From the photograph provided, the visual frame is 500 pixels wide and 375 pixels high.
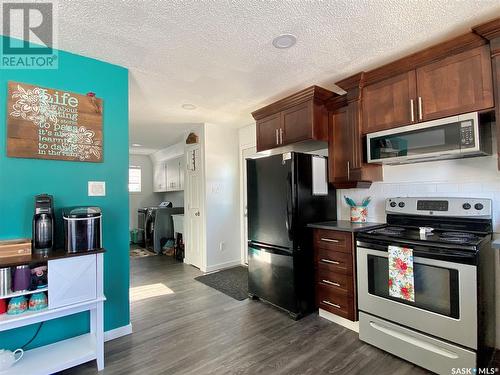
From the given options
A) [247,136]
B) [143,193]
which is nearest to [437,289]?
[247,136]

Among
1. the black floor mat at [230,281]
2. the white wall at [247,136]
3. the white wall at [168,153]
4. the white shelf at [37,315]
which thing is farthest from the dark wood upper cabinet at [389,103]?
the white wall at [168,153]

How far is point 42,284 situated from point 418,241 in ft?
8.71

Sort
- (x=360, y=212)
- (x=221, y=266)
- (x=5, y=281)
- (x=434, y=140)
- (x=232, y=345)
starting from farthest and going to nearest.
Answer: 1. (x=221, y=266)
2. (x=360, y=212)
3. (x=232, y=345)
4. (x=434, y=140)
5. (x=5, y=281)

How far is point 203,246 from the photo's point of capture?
14.3 feet

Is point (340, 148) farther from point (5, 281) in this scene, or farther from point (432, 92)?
point (5, 281)

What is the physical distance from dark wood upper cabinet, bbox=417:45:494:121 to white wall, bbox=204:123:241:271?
3048mm

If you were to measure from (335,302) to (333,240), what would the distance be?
59 cm

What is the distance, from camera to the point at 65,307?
1789mm

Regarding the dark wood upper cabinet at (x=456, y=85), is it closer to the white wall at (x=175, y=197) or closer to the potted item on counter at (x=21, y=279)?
the potted item on counter at (x=21, y=279)

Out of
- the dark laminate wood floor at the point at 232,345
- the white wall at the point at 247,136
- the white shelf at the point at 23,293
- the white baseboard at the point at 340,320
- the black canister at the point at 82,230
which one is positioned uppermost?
the white wall at the point at 247,136

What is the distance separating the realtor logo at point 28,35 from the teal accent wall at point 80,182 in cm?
7

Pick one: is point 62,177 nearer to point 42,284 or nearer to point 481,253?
point 42,284

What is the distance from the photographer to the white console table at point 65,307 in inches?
66.3

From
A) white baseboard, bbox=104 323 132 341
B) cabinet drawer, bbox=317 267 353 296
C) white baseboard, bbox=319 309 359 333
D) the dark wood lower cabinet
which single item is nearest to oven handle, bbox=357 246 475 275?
the dark wood lower cabinet
